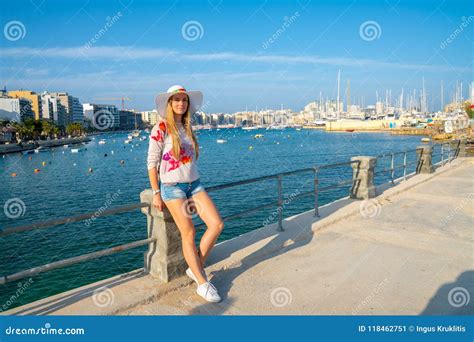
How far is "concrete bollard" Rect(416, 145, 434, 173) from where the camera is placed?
12.7 meters

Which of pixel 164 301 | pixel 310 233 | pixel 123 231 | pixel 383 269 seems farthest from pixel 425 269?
pixel 123 231

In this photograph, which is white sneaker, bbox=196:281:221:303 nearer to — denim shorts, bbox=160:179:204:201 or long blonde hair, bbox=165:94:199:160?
denim shorts, bbox=160:179:204:201

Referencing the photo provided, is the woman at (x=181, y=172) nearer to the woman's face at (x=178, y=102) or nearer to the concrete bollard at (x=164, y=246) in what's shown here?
the woman's face at (x=178, y=102)

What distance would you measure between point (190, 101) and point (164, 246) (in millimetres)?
1737

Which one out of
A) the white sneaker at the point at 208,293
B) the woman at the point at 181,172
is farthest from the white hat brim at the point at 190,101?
the white sneaker at the point at 208,293

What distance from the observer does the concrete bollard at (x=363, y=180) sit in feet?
28.6

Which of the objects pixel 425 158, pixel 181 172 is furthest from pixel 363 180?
pixel 181 172

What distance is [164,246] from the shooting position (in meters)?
4.32

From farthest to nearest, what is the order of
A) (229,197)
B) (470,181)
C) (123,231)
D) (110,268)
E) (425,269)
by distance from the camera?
(229,197) → (123,231) → (470,181) → (110,268) → (425,269)

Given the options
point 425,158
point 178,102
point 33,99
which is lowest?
point 425,158

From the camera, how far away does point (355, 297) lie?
3.97 meters

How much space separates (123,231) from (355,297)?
11392 mm

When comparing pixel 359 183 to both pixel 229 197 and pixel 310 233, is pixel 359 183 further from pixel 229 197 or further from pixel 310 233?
pixel 229 197

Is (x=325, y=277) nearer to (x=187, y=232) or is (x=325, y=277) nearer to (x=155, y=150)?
(x=187, y=232)
